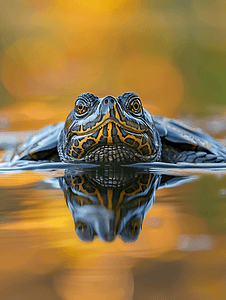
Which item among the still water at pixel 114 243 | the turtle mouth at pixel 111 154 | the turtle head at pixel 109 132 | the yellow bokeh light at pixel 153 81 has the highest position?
the yellow bokeh light at pixel 153 81

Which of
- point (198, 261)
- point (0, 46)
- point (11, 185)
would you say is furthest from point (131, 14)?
point (198, 261)

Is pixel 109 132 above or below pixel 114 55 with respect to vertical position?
→ below

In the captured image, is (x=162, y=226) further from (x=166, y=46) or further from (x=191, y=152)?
(x=166, y=46)

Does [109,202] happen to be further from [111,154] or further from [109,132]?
[111,154]

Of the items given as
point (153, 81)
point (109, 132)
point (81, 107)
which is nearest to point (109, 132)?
point (109, 132)

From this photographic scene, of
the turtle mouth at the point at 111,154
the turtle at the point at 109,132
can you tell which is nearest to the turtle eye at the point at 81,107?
the turtle at the point at 109,132

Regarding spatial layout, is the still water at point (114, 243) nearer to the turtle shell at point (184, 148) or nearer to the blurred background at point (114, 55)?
the turtle shell at point (184, 148)

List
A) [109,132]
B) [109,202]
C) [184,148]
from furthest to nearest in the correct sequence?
[184,148]
[109,132]
[109,202]
